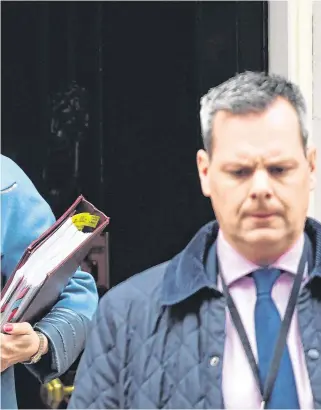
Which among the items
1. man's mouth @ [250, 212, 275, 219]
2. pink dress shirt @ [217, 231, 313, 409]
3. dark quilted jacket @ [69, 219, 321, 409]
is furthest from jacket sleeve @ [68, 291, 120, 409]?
man's mouth @ [250, 212, 275, 219]

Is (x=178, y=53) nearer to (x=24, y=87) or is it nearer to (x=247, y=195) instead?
(x=24, y=87)

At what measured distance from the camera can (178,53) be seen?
61.7 inches

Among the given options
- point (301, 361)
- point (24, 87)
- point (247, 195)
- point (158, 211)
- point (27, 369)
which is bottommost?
point (27, 369)

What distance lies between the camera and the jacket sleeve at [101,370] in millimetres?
1116

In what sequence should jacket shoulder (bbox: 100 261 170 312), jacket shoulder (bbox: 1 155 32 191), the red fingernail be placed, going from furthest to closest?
jacket shoulder (bbox: 1 155 32 191), the red fingernail, jacket shoulder (bbox: 100 261 170 312)

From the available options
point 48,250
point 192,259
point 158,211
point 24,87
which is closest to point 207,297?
point 192,259

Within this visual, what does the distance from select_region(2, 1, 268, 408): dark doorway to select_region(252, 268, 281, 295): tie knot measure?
391 mm

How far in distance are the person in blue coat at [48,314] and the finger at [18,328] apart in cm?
2

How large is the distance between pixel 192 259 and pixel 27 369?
478 mm

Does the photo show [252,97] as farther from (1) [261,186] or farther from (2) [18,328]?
(2) [18,328]

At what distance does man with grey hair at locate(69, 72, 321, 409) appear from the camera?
105 centimetres

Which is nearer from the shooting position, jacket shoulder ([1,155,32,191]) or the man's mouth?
the man's mouth

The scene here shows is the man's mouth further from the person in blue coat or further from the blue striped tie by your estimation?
the person in blue coat

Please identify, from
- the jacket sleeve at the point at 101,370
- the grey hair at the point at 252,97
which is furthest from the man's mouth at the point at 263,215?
the jacket sleeve at the point at 101,370
